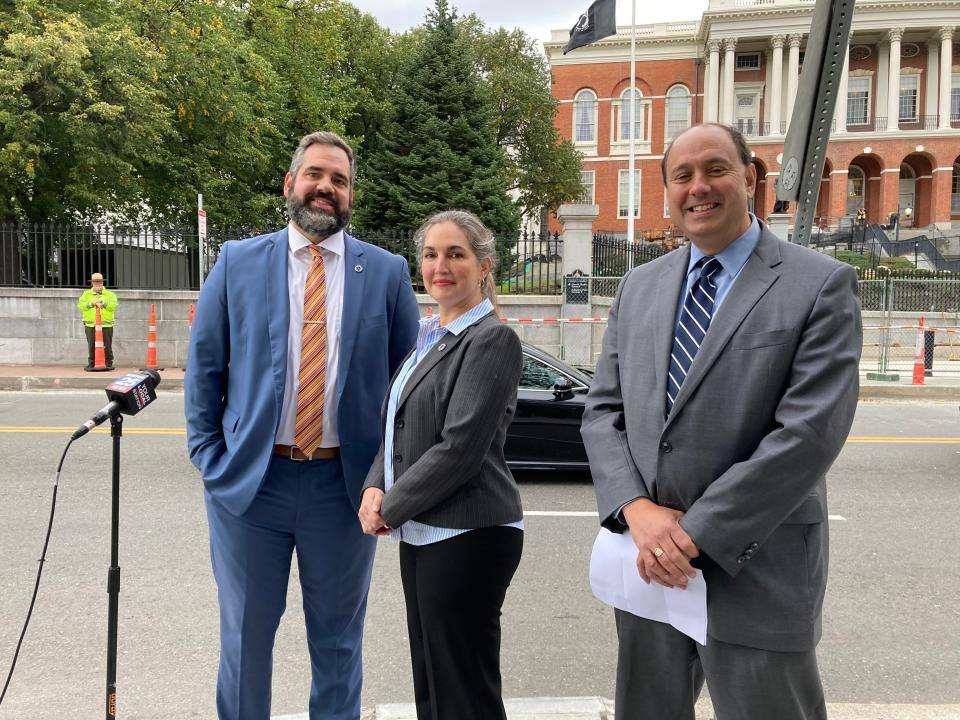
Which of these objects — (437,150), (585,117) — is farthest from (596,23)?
(585,117)

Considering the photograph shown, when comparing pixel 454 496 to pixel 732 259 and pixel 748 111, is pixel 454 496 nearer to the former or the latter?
pixel 732 259

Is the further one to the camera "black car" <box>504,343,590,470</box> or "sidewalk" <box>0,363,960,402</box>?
"sidewalk" <box>0,363,960,402</box>

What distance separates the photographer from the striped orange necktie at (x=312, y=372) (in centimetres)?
267

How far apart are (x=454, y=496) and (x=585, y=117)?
5391 cm

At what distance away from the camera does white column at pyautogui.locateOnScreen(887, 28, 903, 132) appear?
4550 centimetres

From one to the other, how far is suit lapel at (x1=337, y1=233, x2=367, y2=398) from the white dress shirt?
0.08 feet

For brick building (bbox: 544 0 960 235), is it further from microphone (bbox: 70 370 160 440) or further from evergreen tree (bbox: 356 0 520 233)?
microphone (bbox: 70 370 160 440)

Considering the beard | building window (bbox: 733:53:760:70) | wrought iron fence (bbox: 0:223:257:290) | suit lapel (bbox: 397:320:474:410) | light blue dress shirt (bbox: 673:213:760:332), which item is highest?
building window (bbox: 733:53:760:70)

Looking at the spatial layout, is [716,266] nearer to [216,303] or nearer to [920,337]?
[216,303]

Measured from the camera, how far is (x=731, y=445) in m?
1.97

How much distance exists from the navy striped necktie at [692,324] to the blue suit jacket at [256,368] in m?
1.08

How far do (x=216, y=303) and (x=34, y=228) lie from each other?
16.6 m

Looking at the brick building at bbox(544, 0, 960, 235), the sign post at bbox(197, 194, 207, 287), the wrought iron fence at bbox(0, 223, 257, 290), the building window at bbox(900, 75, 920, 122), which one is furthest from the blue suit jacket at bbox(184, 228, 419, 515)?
the building window at bbox(900, 75, 920, 122)

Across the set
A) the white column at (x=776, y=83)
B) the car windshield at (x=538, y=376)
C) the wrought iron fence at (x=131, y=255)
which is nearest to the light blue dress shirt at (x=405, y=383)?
the car windshield at (x=538, y=376)
